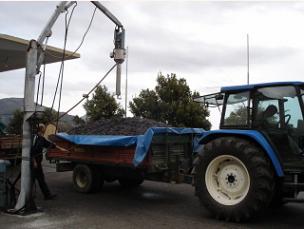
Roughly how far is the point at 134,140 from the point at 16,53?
1105cm

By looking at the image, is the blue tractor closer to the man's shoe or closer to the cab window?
the cab window

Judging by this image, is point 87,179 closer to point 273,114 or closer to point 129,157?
point 129,157

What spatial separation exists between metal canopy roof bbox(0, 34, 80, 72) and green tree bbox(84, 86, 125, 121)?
233cm

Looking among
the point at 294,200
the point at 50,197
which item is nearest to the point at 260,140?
the point at 294,200

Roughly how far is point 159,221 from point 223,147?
164 centimetres

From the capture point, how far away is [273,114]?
740 centimetres

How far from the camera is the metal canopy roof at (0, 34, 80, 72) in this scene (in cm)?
1600

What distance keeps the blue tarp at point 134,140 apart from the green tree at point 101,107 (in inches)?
353

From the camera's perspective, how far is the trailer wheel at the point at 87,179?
9984mm

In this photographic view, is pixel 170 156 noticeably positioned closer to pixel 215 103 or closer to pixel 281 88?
pixel 215 103

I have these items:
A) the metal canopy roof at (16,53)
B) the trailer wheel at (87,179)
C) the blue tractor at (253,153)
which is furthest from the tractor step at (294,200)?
the metal canopy roof at (16,53)

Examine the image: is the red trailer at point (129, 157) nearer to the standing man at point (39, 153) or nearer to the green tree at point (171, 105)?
the standing man at point (39, 153)

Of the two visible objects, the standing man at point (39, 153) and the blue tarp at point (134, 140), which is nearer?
the blue tarp at point (134, 140)

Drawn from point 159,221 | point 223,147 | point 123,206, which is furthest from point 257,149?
point 123,206
